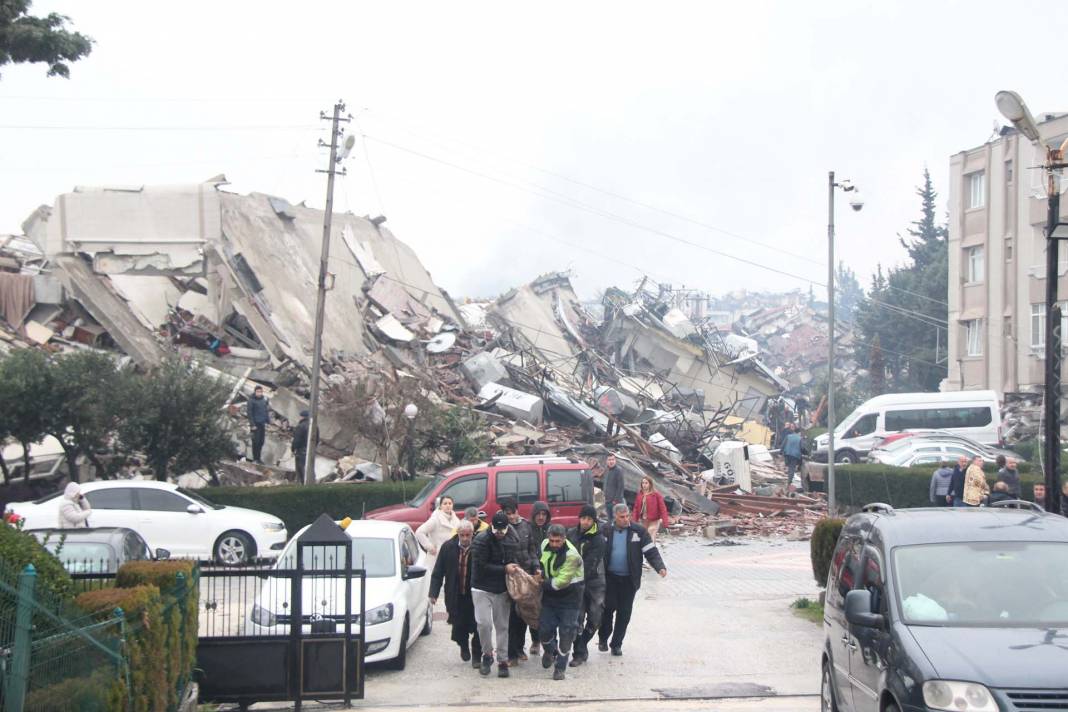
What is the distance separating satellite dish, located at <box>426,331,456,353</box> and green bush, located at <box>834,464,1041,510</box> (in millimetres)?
14036

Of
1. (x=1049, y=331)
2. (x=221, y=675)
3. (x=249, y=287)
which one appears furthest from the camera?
(x=249, y=287)

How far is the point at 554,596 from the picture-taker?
11594 millimetres

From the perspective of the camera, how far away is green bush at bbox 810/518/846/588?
15.3m

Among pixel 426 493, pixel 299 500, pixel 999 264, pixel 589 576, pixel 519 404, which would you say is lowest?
pixel 299 500

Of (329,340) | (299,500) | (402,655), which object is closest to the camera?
(402,655)

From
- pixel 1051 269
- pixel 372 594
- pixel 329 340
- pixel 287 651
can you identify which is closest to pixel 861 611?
pixel 287 651

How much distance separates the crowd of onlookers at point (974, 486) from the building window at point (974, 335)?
26.5 metres

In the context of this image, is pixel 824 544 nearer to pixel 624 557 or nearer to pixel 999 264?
pixel 624 557

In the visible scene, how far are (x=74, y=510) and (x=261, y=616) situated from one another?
7958 millimetres

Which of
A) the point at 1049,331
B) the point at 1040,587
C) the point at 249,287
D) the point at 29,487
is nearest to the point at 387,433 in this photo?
the point at 29,487

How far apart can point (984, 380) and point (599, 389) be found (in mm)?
16384

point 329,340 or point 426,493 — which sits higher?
point 329,340

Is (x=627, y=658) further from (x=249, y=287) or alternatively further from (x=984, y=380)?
(x=984, y=380)

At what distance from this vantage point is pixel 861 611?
6.99 meters
